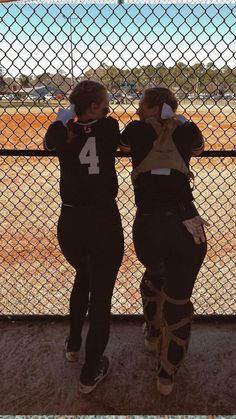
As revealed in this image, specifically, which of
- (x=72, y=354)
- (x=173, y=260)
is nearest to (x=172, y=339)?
(x=173, y=260)

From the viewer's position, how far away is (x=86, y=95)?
213 centimetres

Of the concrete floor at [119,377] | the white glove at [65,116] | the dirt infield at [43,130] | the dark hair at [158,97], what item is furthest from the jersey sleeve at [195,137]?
the dirt infield at [43,130]

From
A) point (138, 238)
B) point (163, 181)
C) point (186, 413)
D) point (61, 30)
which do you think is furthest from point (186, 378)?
point (61, 30)

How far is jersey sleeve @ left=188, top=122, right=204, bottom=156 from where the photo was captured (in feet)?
7.34

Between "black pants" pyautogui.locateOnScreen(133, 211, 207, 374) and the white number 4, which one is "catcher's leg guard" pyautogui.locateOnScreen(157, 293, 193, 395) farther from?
the white number 4

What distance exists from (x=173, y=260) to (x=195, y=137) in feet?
2.39

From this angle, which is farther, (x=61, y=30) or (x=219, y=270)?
(x=219, y=270)

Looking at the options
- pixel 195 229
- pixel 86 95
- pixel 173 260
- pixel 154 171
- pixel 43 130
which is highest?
pixel 86 95

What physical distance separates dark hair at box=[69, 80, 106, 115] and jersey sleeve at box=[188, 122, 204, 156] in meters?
0.54

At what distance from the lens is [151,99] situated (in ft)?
7.21

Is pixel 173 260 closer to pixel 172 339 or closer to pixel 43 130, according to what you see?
pixel 172 339

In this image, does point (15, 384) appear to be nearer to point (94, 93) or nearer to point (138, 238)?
point (138, 238)

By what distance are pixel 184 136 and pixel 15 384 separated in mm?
2032

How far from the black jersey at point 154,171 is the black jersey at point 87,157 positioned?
119 millimetres
